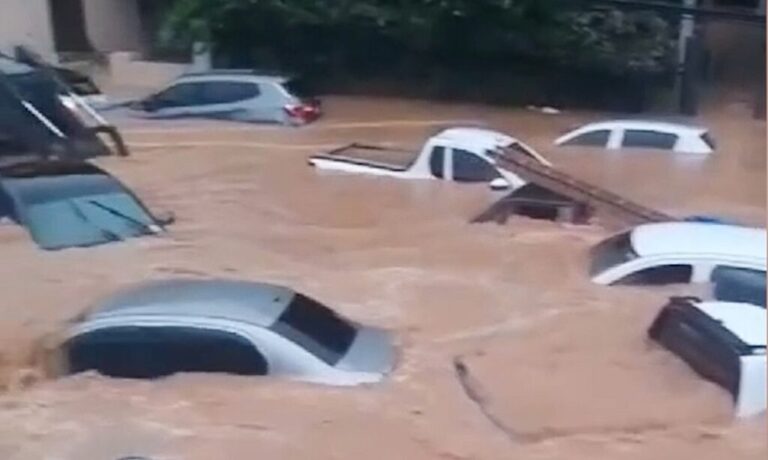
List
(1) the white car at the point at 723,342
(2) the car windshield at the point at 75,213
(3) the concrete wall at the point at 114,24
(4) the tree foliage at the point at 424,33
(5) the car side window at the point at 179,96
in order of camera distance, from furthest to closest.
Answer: (3) the concrete wall at the point at 114,24
(4) the tree foliage at the point at 424,33
(5) the car side window at the point at 179,96
(2) the car windshield at the point at 75,213
(1) the white car at the point at 723,342

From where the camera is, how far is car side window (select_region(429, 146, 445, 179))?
1623 cm

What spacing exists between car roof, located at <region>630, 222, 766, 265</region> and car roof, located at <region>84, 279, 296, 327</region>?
2.83m

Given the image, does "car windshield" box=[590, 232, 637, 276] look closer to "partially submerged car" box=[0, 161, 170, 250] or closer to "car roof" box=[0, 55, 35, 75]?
"partially submerged car" box=[0, 161, 170, 250]

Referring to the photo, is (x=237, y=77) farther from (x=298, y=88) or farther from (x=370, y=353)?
(x=370, y=353)

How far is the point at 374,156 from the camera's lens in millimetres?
17281

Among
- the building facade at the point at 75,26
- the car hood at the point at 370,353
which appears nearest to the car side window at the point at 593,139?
the car hood at the point at 370,353

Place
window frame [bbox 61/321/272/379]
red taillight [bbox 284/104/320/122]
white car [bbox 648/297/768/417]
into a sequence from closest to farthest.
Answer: white car [bbox 648/297/768/417]
window frame [bbox 61/321/272/379]
red taillight [bbox 284/104/320/122]

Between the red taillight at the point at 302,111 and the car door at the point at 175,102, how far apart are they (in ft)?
4.20

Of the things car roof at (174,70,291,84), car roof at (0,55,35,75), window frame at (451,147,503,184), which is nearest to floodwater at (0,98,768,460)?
window frame at (451,147,503,184)

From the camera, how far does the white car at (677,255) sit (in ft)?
34.7

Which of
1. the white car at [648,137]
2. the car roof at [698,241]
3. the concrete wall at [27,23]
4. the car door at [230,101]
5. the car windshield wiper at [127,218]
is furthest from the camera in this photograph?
the concrete wall at [27,23]

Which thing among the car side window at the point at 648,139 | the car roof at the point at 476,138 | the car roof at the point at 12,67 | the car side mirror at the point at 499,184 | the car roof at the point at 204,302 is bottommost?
the car side window at the point at 648,139

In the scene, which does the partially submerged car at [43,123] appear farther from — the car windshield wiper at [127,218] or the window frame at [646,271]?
the window frame at [646,271]

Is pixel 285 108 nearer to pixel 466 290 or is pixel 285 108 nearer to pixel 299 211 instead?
pixel 299 211
